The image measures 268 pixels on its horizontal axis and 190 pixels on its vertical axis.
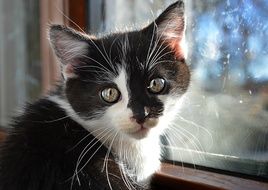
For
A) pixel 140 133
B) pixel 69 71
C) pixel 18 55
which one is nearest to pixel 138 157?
pixel 140 133

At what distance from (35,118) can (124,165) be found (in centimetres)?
22

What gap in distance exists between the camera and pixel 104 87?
2.95 feet

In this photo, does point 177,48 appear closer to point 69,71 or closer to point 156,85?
point 156,85

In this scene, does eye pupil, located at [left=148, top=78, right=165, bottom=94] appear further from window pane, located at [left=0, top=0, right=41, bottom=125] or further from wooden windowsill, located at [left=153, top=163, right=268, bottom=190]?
window pane, located at [left=0, top=0, right=41, bottom=125]

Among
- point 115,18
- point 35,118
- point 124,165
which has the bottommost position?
point 124,165

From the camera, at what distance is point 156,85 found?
885mm

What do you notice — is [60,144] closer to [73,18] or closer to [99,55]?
[99,55]

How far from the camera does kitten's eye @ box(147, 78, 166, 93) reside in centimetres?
88

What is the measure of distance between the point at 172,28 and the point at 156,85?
0.48 feet

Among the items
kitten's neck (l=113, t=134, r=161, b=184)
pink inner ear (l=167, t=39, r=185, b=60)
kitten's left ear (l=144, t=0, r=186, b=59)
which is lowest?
kitten's neck (l=113, t=134, r=161, b=184)

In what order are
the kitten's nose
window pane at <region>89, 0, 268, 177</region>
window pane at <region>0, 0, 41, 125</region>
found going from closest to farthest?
1. the kitten's nose
2. window pane at <region>89, 0, 268, 177</region>
3. window pane at <region>0, 0, 41, 125</region>

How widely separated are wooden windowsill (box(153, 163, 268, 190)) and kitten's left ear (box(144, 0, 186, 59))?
0.27 meters

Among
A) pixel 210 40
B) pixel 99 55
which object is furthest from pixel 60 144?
pixel 210 40

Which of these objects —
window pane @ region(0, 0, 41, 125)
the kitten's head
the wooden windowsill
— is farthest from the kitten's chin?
window pane @ region(0, 0, 41, 125)
